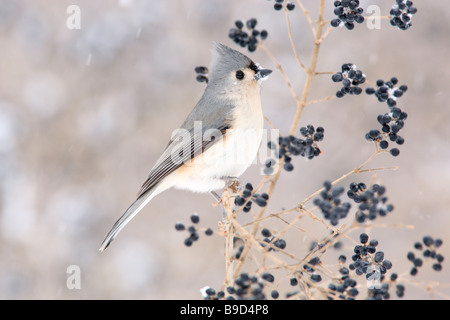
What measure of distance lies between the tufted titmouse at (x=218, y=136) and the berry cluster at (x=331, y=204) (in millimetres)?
864

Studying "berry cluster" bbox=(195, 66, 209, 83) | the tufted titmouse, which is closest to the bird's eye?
the tufted titmouse

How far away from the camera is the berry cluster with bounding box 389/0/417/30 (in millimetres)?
1438

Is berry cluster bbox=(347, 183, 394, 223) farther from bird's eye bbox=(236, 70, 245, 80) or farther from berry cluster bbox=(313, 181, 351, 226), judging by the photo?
bird's eye bbox=(236, 70, 245, 80)

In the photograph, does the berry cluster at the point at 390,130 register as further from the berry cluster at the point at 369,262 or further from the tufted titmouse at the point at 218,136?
the tufted titmouse at the point at 218,136

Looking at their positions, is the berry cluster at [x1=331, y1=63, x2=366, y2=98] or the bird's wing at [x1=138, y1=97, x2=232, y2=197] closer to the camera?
the berry cluster at [x1=331, y1=63, x2=366, y2=98]

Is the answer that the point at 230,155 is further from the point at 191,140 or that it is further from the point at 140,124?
the point at 140,124

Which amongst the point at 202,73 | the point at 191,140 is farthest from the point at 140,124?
the point at 202,73

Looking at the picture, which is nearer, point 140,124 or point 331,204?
point 331,204

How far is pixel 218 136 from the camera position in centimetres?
218


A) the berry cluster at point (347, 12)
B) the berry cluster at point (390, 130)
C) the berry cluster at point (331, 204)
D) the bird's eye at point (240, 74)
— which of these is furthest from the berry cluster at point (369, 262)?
the bird's eye at point (240, 74)

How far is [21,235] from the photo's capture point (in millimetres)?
3086

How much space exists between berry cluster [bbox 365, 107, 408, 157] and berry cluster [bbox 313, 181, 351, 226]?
0.28 m

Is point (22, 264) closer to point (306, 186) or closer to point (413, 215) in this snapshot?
point (306, 186)

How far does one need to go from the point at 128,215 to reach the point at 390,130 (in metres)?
1.10
